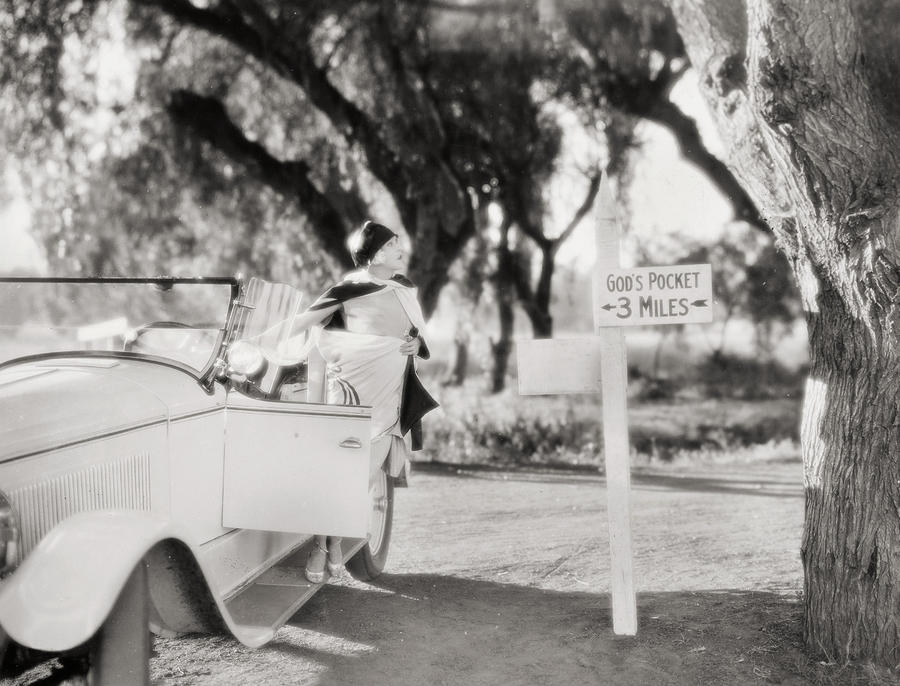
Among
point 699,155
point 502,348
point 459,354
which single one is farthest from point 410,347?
point 459,354

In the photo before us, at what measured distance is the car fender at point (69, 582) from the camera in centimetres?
264

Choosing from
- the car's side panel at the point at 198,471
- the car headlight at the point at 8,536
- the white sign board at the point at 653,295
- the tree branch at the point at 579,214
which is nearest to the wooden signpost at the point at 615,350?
the white sign board at the point at 653,295

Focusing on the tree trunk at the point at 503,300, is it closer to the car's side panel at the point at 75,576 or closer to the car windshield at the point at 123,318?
the car windshield at the point at 123,318

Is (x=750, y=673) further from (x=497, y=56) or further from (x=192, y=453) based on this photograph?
(x=497, y=56)

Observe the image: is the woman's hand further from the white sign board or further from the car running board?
the white sign board

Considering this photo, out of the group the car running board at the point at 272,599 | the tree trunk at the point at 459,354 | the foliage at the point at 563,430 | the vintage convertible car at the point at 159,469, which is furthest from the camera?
the tree trunk at the point at 459,354

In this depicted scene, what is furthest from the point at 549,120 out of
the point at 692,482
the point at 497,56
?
the point at 692,482

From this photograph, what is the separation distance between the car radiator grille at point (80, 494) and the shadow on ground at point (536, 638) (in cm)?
116

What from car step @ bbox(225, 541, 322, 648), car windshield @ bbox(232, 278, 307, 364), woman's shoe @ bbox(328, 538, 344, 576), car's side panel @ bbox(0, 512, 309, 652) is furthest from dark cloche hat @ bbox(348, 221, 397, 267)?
car's side panel @ bbox(0, 512, 309, 652)

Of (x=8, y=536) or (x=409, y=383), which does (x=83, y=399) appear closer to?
(x=8, y=536)

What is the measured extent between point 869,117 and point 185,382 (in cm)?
324

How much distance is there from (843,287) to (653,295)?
811 millimetres

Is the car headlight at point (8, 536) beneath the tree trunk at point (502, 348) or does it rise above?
beneath

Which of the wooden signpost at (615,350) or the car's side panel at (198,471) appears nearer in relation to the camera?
the car's side panel at (198,471)
